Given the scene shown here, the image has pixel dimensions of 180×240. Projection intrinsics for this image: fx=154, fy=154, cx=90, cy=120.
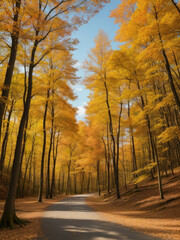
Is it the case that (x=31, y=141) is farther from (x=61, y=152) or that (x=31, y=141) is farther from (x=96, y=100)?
(x=96, y=100)

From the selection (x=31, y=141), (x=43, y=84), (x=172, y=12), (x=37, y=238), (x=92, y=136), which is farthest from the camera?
(x=31, y=141)

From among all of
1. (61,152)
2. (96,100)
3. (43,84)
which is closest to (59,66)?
(43,84)

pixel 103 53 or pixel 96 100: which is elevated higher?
pixel 103 53

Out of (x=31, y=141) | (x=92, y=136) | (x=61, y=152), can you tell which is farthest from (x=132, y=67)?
(x=61, y=152)

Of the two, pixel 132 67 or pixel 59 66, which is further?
pixel 59 66

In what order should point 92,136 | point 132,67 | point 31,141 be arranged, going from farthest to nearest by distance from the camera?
point 31,141, point 92,136, point 132,67

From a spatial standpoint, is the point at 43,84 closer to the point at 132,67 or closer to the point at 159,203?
the point at 132,67

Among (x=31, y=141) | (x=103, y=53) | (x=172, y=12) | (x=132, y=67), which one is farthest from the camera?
(x=31, y=141)

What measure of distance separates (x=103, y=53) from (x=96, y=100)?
13.7 ft

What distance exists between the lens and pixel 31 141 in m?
21.0

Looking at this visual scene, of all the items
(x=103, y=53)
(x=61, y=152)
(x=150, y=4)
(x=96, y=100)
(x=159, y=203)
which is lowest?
(x=159, y=203)

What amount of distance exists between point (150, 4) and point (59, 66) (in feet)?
23.4

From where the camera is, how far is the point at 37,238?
395 centimetres

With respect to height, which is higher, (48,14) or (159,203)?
(48,14)
